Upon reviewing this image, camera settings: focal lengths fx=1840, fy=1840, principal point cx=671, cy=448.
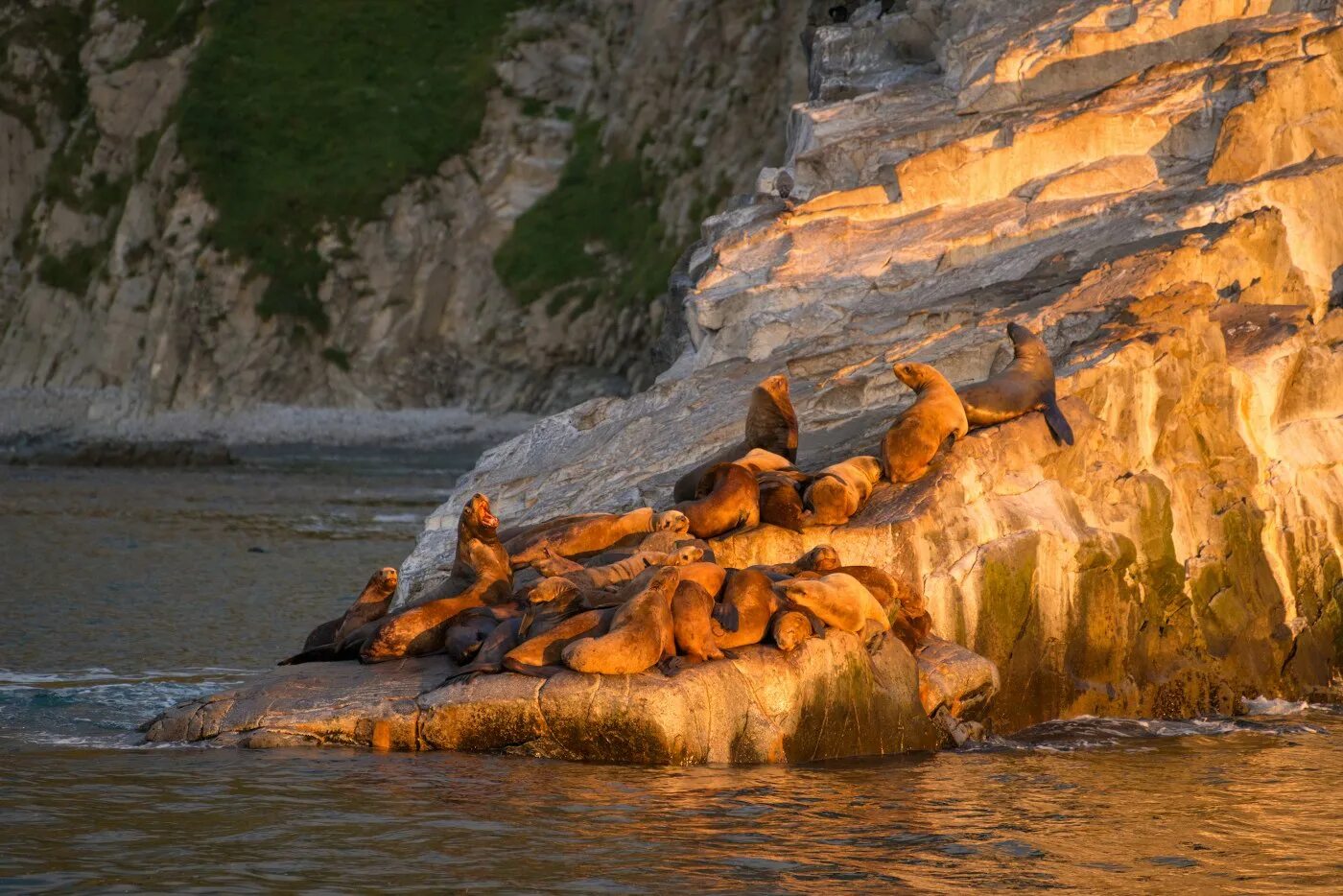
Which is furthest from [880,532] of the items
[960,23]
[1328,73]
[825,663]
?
[960,23]

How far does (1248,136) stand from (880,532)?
9079 millimetres

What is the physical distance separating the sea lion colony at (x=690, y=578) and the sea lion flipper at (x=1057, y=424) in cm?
1

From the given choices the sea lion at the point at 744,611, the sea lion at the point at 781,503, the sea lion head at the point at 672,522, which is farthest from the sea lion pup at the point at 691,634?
the sea lion at the point at 781,503

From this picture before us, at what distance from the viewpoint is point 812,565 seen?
545 inches

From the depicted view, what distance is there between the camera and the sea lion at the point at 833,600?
13.3 metres

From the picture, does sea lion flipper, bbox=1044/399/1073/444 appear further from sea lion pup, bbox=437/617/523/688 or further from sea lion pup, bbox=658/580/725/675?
sea lion pup, bbox=437/617/523/688

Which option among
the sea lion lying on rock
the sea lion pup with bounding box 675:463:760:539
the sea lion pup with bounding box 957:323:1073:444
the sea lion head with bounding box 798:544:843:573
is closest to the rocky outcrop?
the sea lion head with bounding box 798:544:843:573

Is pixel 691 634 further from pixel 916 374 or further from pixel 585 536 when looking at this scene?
pixel 916 374

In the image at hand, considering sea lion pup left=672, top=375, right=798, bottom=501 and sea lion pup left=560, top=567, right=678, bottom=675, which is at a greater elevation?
sea lion pup left=672, top=375, right=798, bottom=501

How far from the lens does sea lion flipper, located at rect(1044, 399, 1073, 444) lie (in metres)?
15.6

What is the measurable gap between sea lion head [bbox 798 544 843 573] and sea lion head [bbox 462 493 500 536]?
7.96 ft

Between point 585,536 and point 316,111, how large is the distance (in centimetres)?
7422

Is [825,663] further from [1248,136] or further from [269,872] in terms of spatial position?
[1248,136]

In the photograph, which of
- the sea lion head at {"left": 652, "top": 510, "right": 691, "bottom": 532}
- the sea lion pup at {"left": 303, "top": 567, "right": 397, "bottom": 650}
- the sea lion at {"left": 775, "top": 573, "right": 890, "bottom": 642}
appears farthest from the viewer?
the sea lion pup at {"left": 303, "top": 567, "right": 397, "bottom": 650}
